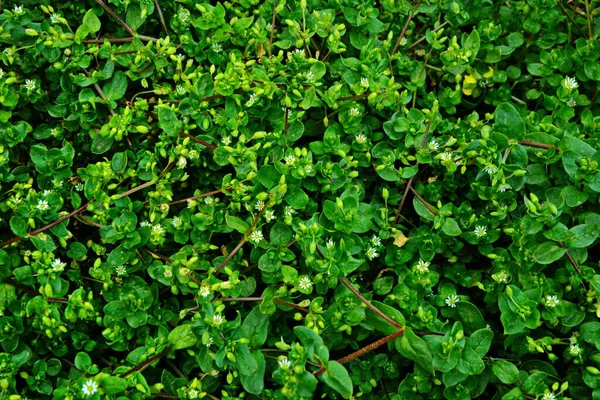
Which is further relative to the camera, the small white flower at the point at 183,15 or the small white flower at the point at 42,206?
the small white flower at the point at 183,15

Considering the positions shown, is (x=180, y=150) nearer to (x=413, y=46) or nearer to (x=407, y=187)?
(x=407, y=187)

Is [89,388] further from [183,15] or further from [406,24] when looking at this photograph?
[406,24]

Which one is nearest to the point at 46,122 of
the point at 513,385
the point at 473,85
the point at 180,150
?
the point at 180,150

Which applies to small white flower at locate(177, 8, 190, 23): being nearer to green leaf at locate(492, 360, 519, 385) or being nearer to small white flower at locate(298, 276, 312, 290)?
small white flower at locate(298, 276, 312, 290)

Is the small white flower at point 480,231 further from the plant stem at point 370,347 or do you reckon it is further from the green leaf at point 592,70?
the green leaf at point 592,70

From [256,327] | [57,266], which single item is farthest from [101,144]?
[256,327]

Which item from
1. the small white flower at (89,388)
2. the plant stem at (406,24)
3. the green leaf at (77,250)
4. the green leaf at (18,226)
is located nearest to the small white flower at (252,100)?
the plant stem at (406,24)

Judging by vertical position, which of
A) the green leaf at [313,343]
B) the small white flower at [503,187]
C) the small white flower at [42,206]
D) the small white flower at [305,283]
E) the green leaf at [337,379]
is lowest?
the green leaf at [337,379]
